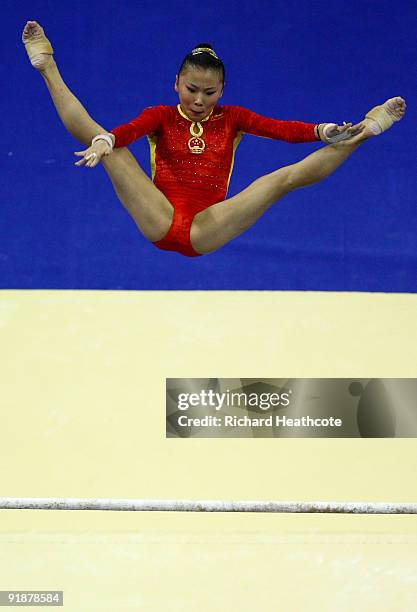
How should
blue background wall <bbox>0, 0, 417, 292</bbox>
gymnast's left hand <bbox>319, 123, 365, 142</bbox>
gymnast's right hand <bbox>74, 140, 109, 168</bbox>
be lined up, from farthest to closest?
1. blue background wall <bbox>0, 0, 417, 292</bbox>
2. gymnast's left hand <bbox>319, 123, 365, 142</bbox>
3. gymnast's right hand <bbox>74, 140, 109, 168</bbox>

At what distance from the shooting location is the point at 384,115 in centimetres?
305

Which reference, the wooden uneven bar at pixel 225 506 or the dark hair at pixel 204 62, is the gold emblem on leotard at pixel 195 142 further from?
the wooden uneven bar at pixel 225 506

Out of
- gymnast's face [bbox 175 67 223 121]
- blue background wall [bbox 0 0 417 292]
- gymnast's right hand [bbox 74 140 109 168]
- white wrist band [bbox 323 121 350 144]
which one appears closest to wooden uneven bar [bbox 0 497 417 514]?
gymnast's right hand [bbox 74 140 109 168]

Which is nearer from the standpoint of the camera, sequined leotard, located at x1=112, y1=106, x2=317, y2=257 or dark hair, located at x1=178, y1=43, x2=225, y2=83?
dark hair, located at x1=178, y1=43, x2=225, y2=83

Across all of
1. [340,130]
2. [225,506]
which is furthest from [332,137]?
[225,506]

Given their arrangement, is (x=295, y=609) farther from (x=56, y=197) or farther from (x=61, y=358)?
(x=56, y=197)

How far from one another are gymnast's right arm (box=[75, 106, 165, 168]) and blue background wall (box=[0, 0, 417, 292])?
968 mm

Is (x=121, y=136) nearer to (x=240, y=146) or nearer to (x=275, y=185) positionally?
(x=275, y=185)

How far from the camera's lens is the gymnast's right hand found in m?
2.68

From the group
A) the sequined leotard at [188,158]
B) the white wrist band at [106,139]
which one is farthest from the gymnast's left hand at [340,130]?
the white wrist band at [106,139]

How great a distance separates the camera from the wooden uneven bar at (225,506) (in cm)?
283

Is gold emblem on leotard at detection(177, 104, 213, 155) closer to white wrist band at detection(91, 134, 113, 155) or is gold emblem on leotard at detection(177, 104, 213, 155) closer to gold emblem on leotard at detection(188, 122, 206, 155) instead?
gold emblem on leotard at detection(188, 122, 206, 155)

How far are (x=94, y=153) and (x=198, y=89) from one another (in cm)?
62

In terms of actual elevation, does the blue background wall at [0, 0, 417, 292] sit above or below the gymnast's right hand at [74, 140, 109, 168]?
above
